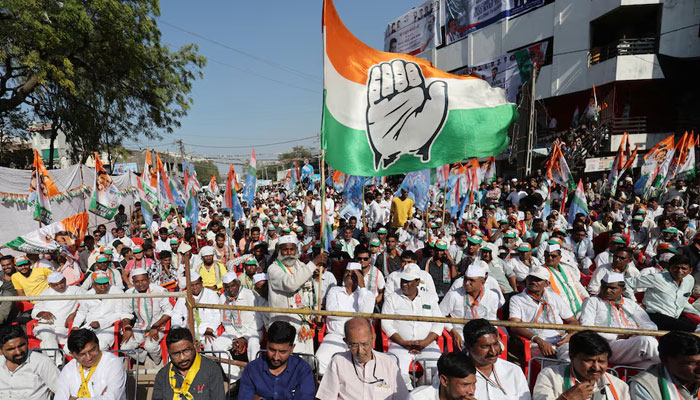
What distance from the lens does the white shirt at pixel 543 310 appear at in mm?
4387

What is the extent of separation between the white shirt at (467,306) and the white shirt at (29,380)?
14.0 ft

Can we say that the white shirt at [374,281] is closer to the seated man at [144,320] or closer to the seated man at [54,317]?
the seated man at [144,320]

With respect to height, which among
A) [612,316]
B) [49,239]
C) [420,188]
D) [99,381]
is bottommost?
[99,381]

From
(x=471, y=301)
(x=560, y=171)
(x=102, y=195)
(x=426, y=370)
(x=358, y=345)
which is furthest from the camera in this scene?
(x=560, y=171)

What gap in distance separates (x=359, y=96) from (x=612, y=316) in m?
3.75

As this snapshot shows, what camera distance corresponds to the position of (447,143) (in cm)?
440

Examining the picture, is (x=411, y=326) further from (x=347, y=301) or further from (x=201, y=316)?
(x=201, y=316)

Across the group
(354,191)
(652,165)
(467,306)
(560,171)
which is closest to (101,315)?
(467,306)

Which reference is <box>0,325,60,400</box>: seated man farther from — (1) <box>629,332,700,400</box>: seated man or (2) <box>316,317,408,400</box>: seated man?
(1) <box>629,332,700,400</box>: seated man

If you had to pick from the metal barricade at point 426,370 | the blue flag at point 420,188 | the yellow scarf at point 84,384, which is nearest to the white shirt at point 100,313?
the yellow scarf at point 84,384

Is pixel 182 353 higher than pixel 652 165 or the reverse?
the reverse

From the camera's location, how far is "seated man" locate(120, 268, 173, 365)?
505 centimetres

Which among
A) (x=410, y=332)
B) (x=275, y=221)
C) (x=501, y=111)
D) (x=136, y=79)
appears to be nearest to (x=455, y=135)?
(x=501, y=111)

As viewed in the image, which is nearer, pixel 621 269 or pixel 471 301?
pixel 471 301
